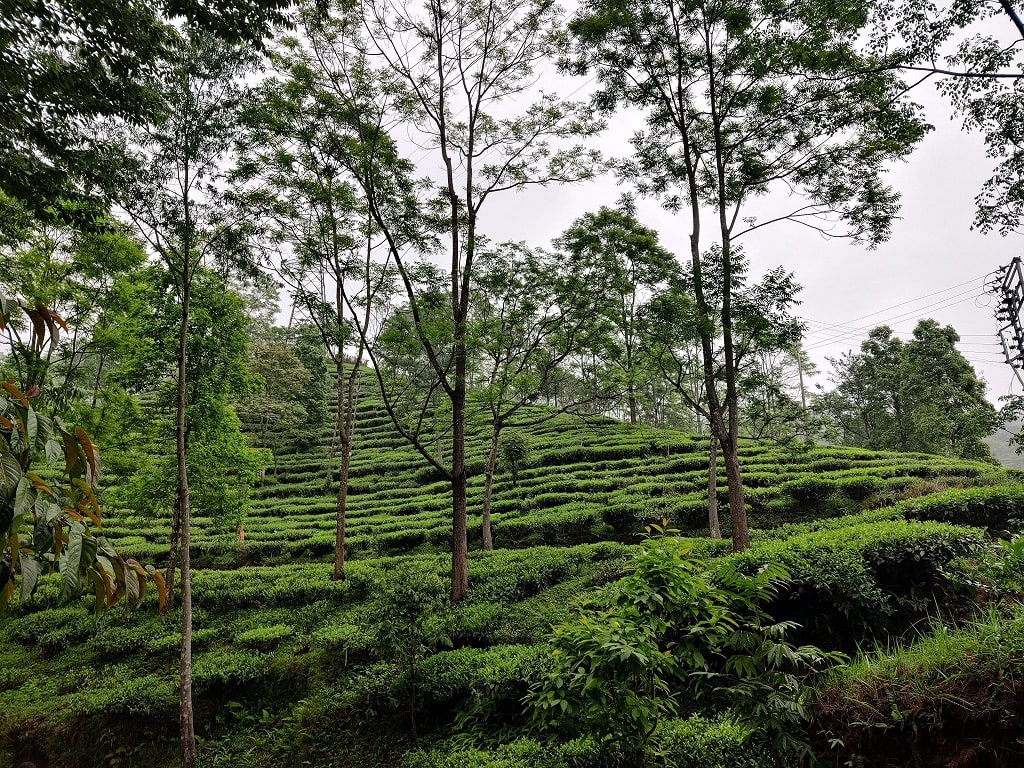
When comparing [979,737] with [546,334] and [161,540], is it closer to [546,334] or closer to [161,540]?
[546,334]

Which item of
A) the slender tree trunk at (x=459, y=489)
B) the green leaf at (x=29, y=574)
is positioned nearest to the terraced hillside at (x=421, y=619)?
the slender tree trunk at (x=459, y=489)

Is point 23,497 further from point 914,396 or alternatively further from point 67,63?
point 914,396

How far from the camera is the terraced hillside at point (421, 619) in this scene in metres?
5.45

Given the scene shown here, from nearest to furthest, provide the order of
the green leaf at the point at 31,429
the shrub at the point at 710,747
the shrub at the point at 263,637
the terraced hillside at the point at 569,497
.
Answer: the green leaf at the point at 31,429 < the shrub at the point at 710,747 < the shrub at the point at 263,637 < the terraced hillside at the point at 569,497

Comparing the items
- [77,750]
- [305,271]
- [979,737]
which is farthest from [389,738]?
[305,271]

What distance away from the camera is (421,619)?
6.03 m

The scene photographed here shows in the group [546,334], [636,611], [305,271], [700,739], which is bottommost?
[700,739]

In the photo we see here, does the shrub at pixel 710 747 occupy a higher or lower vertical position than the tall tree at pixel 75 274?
lower

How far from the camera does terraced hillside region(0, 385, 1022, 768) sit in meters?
5.45

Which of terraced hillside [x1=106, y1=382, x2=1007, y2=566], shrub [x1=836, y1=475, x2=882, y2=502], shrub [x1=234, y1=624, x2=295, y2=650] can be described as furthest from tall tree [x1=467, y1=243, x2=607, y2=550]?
shrub [x1=836, y1=475, x2=882, y2=502]

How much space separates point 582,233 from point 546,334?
2.40 metres

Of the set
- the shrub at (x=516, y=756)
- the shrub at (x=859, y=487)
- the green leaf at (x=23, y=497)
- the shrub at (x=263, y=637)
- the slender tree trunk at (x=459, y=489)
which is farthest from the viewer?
the shrub at (x=859, y=487)

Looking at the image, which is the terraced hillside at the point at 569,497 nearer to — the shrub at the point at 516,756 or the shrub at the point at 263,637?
the shrub at the point at 263,637

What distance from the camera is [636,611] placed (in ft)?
9.40
